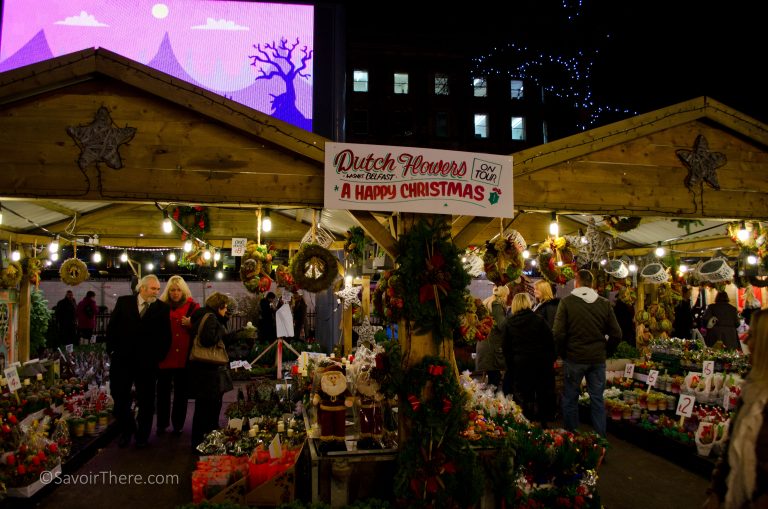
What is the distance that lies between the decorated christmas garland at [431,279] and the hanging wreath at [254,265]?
9.30 feet

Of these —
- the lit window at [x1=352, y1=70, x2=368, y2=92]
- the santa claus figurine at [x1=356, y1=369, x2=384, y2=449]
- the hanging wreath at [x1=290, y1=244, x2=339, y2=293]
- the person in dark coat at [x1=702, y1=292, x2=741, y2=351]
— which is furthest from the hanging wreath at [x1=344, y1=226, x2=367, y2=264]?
the lit window at [x1=352, y1=70, x2=368, y2=92]

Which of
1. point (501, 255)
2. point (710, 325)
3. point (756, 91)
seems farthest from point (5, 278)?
point (756, 91)

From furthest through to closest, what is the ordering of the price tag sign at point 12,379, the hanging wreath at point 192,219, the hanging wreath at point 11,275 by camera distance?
the hanging wreath at point 11,275 < the hanging wreath at point 192,219 < the price tag sign at point 12,379

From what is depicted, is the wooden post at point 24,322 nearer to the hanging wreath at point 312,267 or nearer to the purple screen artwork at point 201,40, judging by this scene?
the purple screen artwork at point 201,40

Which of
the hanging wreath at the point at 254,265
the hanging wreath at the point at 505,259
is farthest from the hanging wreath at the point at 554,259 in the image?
the hanging wreath at the point at 254,265

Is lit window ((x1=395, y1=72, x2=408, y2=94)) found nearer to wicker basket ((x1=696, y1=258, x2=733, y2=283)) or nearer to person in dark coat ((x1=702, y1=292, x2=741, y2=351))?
person in dark coat ((x1=702, y1=292, x2=741, y2=351))

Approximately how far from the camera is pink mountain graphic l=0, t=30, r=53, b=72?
31.3 ft

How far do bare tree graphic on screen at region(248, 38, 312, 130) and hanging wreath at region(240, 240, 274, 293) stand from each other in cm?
519

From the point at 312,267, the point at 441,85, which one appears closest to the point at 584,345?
the point at 312,267

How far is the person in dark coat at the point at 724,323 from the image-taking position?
30.5 feet

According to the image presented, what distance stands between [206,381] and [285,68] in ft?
25.5

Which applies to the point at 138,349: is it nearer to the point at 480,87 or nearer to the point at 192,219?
the point at 192,219

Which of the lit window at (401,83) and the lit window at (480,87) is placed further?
the lit window at (480,87)

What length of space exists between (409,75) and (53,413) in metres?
32.5
